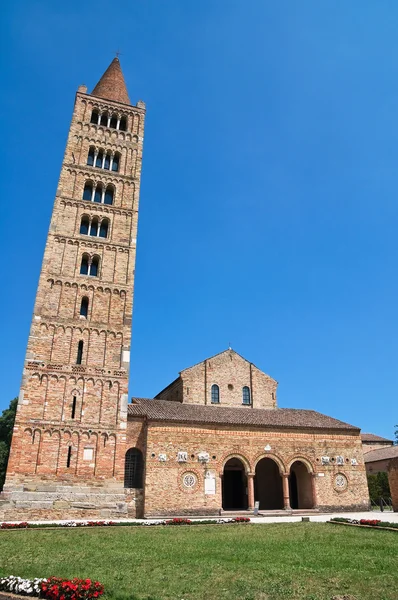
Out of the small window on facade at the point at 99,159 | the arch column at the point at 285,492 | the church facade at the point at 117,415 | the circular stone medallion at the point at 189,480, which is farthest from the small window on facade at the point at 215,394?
the small window on facade at the point at 99,159

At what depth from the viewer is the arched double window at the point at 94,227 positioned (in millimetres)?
31500

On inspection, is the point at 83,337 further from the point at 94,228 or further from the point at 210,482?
the point at 210,482

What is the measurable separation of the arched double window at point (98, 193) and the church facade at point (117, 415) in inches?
3.6

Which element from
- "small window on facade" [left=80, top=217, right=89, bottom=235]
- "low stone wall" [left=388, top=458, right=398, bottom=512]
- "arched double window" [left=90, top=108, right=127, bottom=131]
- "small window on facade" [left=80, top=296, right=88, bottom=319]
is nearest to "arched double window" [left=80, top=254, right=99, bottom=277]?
"small window on facade" [left=80, top=296, right=88, bottom=319]

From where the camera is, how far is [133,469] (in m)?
27.8

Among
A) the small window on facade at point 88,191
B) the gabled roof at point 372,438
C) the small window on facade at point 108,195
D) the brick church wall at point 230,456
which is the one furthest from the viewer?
the gabled roof at point 372,438

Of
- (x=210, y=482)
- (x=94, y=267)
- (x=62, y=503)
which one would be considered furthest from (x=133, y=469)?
(x=94, y=267)

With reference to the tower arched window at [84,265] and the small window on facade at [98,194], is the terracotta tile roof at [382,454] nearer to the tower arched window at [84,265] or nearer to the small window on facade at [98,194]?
the tower arched window at [84,265]

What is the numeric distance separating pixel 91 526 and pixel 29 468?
21.9ft

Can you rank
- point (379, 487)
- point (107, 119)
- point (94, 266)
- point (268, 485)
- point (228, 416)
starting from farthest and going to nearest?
point (379, 487), point (107, 119), point (268, 485), point (94, 266), point (228, 416)

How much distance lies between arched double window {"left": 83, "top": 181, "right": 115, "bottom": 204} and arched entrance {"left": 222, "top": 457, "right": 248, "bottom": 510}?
861 inches

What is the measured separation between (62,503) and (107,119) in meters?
29.2

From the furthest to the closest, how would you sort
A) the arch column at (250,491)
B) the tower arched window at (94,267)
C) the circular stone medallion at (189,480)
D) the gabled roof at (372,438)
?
the gabled roof at (372,438) → the tower arched window at (94,267) → the arch column at (250,491) → the circular stone medallion at (189,480)

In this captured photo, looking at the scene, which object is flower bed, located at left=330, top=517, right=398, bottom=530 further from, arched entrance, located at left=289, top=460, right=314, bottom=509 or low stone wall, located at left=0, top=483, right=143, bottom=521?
low stone wall, located at left=0, top=483, right=143, bottom=521
